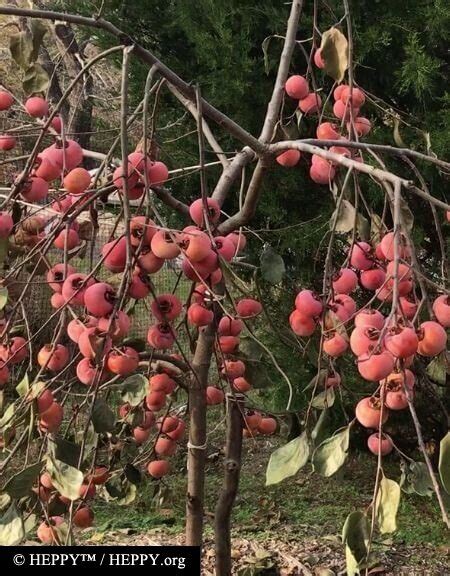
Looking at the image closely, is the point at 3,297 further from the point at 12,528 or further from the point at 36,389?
the point at 12,528

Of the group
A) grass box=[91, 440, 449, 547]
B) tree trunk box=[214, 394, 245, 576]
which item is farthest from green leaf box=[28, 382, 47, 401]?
grass box=[91, 440, 449, 547]

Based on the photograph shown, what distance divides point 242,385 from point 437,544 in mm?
1200

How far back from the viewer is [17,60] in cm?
91

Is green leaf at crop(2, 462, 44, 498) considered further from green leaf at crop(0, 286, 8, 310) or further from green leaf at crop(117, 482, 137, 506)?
green leaf at crop(117, 482, 137, 506)

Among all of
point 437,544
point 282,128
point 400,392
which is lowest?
point 437,544

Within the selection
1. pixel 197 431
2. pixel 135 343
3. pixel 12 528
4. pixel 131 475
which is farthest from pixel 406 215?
pixel 131 475

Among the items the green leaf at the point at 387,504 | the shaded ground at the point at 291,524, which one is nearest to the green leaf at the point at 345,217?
the green leaf at the point at 387,504

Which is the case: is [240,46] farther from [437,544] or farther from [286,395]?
[437,544]

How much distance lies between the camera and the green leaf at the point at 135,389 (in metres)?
0.83

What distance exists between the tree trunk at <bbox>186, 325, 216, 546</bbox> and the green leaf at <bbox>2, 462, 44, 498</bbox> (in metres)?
0.50

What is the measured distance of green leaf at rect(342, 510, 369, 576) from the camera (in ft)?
2.28

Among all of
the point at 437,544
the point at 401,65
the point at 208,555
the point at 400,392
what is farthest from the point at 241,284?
the point at 437,544

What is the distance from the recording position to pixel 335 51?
912 mm

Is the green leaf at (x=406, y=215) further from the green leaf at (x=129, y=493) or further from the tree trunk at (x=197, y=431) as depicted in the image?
the green leaf at (x=129, y=493)
